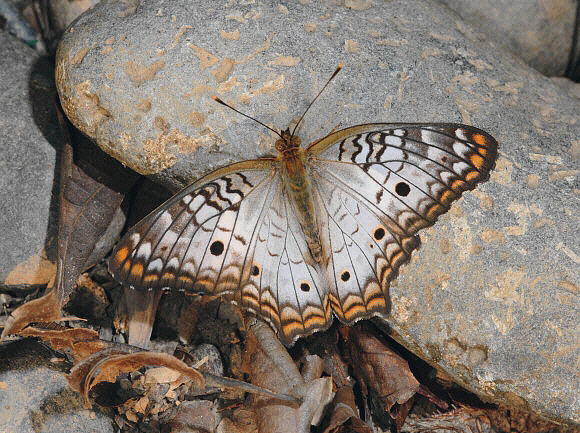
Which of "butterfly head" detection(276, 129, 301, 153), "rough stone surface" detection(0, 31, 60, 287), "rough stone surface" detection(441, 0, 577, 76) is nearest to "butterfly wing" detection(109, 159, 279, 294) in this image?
"butterfly head" detection(276, 129, 301, 153)

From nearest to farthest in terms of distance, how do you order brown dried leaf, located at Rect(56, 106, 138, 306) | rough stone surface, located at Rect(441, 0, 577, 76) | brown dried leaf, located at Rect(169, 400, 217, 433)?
brown dried leaf, located at Rect(169, 400, 217, 433)
brown dried leaf, located at Rect(56, 106, 138, 306)
rough stone surface, located at Rect(441, 0, 577, 76)

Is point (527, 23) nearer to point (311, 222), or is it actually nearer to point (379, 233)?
point (379, 233)

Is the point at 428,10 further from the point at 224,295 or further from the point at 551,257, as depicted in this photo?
the point at 224,295

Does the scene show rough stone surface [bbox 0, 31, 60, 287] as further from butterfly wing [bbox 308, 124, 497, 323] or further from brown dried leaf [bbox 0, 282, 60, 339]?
butterfly wing [bbox 308, 124, 497, 323]

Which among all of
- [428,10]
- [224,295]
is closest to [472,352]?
[224,295]

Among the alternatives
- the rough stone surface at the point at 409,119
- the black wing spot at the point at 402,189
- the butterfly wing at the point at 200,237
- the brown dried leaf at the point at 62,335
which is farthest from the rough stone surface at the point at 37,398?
the black wing spot at the point at 402,189

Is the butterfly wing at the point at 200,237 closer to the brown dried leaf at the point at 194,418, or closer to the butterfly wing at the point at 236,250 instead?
the butterfly wing at the point at 236,250
